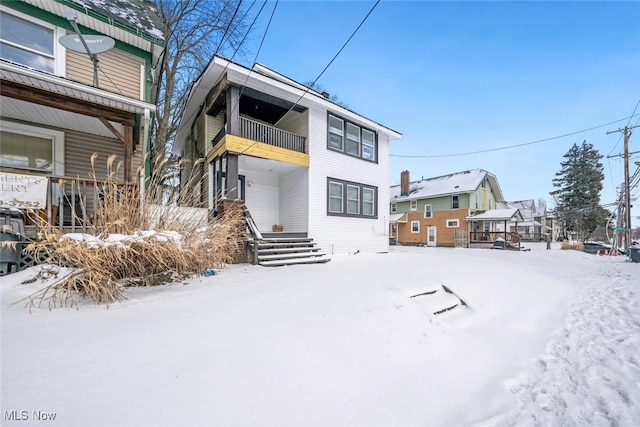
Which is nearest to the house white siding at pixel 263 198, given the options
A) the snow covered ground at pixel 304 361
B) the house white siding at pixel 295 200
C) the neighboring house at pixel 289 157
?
the neighboring house at pixel 289 157

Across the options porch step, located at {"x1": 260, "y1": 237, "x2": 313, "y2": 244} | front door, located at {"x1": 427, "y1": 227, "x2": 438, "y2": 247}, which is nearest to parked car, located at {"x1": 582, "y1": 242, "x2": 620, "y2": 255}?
front door, located at {"x1": 427, "y1": 227, "x2": 438, "y2": 247}

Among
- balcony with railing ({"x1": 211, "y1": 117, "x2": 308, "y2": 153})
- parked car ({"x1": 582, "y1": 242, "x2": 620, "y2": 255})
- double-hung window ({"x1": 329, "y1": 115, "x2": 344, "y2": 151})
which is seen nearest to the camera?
balcony with railing ({"x1": 211, "y1": 117, "x2": 308, "y2": 153})

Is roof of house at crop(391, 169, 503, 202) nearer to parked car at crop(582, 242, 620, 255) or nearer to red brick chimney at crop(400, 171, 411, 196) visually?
red brick chimney at crop(400, 171, 411, 196)

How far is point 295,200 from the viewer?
10.3 metres

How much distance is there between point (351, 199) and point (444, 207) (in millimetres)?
17711

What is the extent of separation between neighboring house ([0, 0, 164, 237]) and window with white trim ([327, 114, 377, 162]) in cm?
651

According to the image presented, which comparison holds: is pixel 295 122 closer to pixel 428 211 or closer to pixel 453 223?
pixel 453 223

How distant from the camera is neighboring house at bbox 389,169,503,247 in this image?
23.7 m

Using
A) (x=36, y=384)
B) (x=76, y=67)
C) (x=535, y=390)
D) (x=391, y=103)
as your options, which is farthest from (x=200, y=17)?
(x=535, y=390)

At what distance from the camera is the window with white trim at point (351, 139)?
10875 mm

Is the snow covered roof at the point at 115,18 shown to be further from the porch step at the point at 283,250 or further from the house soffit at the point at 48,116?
the porch step at the point at 283,250

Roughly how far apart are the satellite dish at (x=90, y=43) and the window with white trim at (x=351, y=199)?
767 centimetres

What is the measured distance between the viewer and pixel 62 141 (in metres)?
7.37

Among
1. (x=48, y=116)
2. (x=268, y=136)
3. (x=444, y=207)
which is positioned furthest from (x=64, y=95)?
(x=444, y=207)
